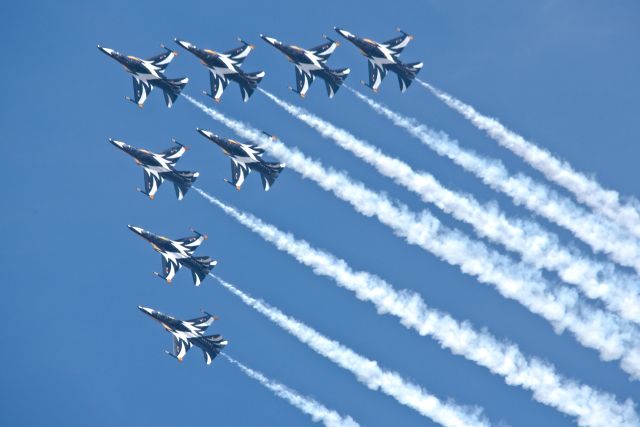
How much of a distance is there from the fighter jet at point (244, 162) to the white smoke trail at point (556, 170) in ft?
49.6

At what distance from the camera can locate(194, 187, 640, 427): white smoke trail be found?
88438mm

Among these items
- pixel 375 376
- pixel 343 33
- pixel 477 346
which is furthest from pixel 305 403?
pixel 343 33

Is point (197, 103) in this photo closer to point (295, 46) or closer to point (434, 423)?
point (295, 46)

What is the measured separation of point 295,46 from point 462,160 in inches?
684

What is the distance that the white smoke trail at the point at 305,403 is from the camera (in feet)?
298

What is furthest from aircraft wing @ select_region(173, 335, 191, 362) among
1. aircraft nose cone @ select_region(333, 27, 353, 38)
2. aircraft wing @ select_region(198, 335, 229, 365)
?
aircraft nose cone @ select_region(333, 27, 353, 38)

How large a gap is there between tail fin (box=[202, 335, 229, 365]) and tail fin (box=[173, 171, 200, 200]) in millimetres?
12405

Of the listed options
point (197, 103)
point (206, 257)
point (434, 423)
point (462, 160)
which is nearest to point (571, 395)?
point (434, 423)

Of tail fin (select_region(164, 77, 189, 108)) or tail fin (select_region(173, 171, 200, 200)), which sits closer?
tail fin (select_region(173, 171, 200, 200))

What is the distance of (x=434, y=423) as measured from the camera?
294 feet

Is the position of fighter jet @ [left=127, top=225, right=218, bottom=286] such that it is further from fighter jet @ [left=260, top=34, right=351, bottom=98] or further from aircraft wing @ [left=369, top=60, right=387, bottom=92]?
aircraft wing @ [left=369, top=60, right=387, bottom=92]

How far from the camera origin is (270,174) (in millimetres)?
94875

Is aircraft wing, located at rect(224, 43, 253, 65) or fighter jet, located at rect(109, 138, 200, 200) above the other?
aircraft wing, located at rect(224, 43, 253, 65)

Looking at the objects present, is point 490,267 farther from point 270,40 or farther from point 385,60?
point 270,40
